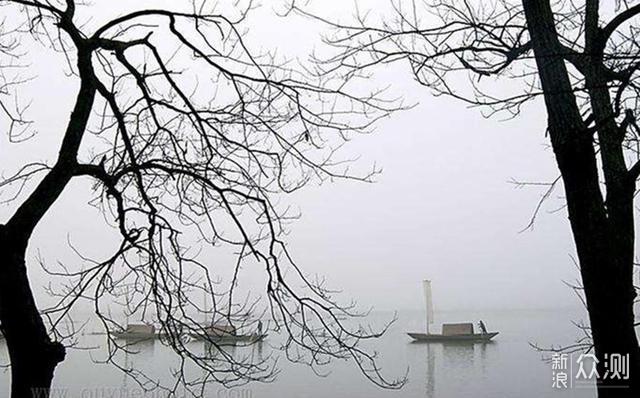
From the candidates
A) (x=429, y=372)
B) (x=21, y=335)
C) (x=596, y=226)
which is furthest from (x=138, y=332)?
(x=429, y=372)

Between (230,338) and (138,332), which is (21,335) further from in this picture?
(230,338)

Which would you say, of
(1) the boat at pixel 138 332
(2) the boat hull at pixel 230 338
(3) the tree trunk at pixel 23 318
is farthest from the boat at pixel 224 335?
(3) the tree trunk at pixel 23 318

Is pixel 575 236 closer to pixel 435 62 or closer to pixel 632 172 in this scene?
pixel 632 172

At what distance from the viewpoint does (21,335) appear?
1778 mm

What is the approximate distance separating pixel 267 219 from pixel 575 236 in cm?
105

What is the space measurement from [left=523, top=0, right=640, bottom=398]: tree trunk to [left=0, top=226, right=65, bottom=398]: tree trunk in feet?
5.30

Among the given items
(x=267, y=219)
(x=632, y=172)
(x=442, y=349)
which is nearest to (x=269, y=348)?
(x=267, y=219)

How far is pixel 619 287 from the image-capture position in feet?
5.76

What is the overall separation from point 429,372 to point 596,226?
6.75m

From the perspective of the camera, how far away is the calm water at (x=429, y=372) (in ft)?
12.0

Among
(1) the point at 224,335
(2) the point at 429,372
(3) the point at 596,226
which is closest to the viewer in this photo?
(3) the point at 596,226

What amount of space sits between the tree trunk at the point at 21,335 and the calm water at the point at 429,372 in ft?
2.07

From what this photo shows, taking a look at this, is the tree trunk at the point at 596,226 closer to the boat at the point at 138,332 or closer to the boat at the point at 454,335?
the boat at the point at 138,332

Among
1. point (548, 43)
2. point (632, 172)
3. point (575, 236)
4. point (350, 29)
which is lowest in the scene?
point (575, 236)
